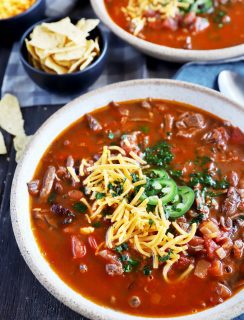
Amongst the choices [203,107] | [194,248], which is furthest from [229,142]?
[194,248]

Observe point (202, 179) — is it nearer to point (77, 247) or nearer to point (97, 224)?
point (97, 224)

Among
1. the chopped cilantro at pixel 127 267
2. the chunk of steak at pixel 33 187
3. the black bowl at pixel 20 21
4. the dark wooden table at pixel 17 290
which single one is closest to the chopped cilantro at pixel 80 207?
the chunk of steak at pixel 33 187

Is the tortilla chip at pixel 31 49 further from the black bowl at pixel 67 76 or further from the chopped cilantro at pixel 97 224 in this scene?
the chopped cilantro at pixel 97 224

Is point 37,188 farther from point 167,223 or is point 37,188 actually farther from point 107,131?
point 167,223

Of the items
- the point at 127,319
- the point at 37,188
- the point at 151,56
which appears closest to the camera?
the point at 127,319

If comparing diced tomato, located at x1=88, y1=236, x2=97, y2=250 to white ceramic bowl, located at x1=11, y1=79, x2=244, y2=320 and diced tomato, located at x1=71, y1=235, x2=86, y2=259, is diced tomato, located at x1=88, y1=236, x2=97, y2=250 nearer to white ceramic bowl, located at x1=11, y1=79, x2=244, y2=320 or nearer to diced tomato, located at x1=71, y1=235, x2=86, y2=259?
diced tomato, located at x1=71, y1=235, x2=86, y2=259

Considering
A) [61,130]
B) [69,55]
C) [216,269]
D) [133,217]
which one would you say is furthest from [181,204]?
[69,55]

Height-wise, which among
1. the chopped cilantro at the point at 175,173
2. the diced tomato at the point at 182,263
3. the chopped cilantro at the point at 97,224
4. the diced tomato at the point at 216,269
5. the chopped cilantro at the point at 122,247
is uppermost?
the chopped cilantro at the point at 97,224
